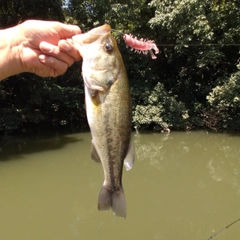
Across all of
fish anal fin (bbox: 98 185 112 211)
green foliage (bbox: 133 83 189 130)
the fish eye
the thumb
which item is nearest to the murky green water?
green foliage (bbox: 133 83 189 130)

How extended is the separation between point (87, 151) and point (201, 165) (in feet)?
10.1

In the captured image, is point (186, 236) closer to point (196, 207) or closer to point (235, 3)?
point (196, 207)

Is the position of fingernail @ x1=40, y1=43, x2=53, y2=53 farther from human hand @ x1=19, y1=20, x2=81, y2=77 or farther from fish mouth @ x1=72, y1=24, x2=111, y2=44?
fish mouth @ x1=72, y1=24, x2=111, y2=44

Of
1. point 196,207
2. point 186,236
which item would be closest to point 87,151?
point 196,207

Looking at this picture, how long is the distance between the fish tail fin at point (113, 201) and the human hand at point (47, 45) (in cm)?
67

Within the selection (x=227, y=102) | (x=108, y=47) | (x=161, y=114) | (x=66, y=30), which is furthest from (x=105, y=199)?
(x=227, y=102)

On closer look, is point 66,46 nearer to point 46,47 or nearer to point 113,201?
point 46,47

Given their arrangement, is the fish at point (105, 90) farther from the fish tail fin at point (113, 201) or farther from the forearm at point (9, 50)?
the forearm at point (9, 50)

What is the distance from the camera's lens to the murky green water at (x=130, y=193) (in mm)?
4711

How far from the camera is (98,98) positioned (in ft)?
4.60

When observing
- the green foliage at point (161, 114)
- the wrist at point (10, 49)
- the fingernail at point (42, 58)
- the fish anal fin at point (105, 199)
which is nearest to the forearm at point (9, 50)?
the wrist at point (10, 49)

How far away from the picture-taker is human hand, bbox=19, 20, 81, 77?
1579 mm

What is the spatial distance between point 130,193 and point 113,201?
4583mm

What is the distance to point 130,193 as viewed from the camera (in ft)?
19.7
